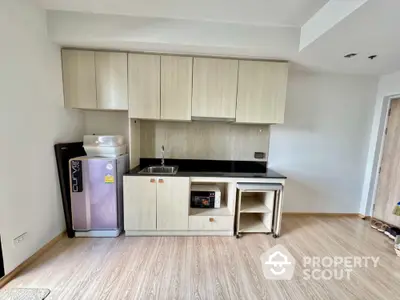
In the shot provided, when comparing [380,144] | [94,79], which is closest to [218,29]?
[94,79]

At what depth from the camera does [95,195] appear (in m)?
2.30

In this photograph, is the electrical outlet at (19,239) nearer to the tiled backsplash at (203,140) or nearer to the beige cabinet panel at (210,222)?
the tiled backsplash at (203,140)

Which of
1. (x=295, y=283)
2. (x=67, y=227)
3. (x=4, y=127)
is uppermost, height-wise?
(x=4, y=127)

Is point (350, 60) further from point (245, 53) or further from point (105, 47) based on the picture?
point (105, 47)

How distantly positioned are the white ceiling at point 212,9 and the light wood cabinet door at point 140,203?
1.85 metres

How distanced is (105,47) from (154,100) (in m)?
0.84

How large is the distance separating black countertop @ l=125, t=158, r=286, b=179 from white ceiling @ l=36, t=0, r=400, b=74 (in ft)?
5.01

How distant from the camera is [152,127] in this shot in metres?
2.90

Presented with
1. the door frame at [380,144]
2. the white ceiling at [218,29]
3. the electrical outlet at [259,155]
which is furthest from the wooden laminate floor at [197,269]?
the white ceiling at [218,29]

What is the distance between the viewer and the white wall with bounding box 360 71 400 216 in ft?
9.46

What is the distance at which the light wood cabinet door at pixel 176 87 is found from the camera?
2389 millimetres

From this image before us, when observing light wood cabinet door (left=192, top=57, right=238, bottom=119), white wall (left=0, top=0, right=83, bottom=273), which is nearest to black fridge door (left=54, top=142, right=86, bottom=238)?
white wall (left=0, top=0, right=83, bottom=273)

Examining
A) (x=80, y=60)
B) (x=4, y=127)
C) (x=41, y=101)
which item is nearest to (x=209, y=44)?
(x=80, y=60)

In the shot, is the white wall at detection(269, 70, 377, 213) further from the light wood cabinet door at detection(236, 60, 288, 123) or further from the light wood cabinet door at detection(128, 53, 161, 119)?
the light wood cabinet door at detection(128, 53, 161, 119)
